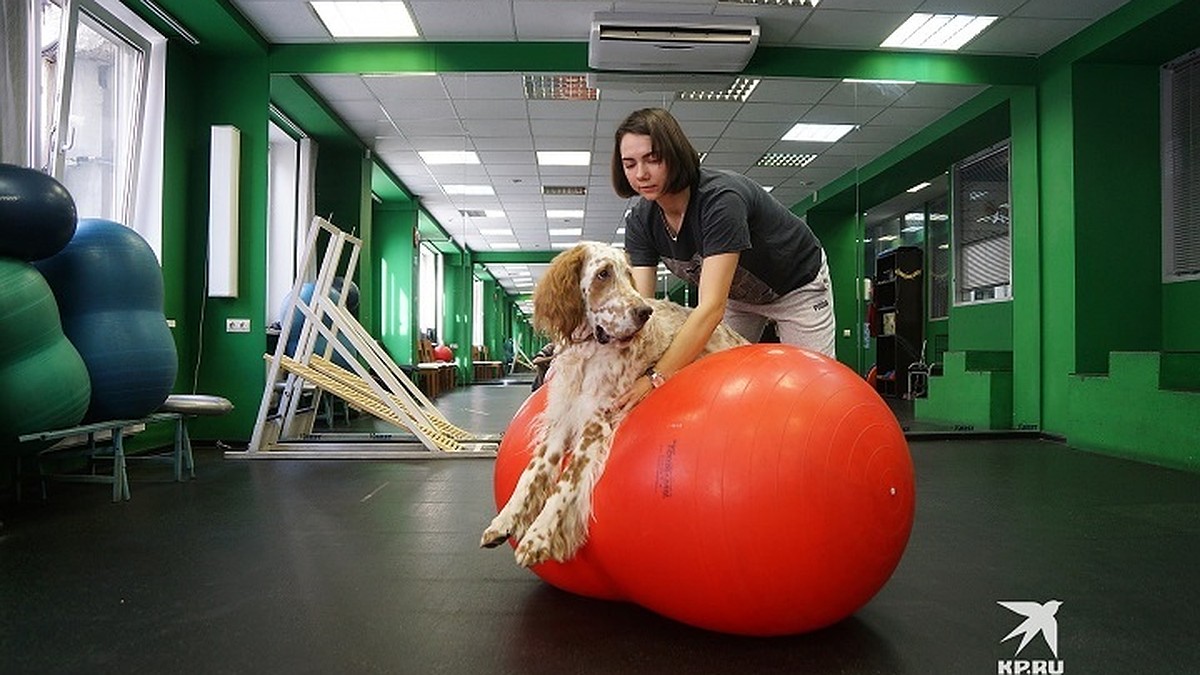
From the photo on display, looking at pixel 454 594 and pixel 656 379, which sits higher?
pixel 656 379

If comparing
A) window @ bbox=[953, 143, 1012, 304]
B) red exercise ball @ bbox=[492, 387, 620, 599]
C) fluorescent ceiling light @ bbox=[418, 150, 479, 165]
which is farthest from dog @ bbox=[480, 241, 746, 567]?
window @ bbox=[953, 143, 1012, 304]

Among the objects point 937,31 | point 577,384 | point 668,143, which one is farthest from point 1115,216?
point 577,384

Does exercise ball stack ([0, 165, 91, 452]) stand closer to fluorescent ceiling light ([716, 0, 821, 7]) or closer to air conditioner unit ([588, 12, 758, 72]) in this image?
air conditioner unit ([588, 12, 758, 72])

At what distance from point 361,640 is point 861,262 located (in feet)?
26.0

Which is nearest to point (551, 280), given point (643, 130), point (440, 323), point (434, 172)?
point (643, 130)

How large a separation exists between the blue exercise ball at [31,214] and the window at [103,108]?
122 cm

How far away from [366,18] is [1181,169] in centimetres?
715

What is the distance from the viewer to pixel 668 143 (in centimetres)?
201

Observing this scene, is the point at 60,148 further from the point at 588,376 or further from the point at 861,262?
the point at 861,262

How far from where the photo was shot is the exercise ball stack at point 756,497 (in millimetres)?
1663

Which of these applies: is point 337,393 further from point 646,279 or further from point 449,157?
point 449,157

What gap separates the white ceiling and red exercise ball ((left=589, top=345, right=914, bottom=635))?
2.36 meters

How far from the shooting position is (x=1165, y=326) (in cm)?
632

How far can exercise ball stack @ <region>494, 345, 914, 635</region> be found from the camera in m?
1.66
